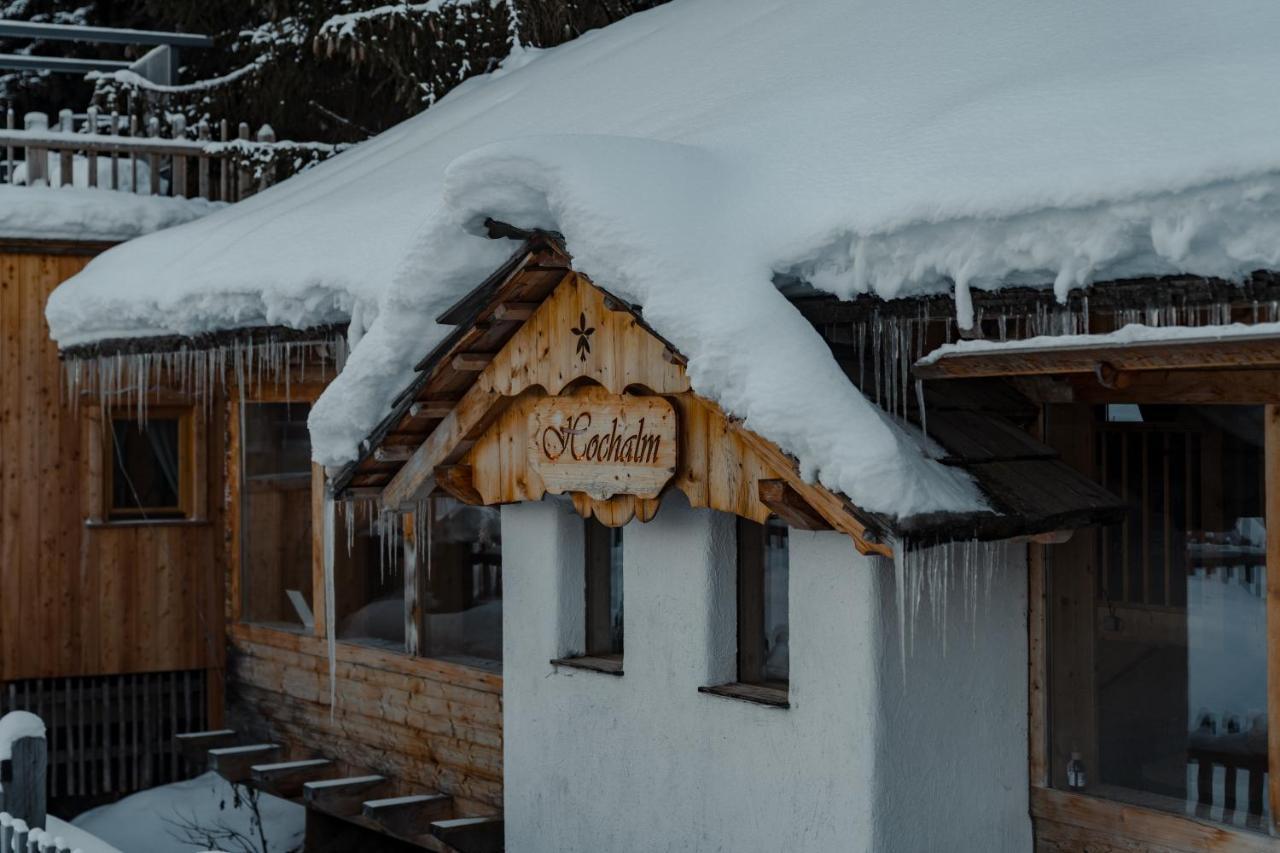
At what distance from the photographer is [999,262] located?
508 centimetres

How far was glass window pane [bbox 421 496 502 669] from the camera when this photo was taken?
9.11m

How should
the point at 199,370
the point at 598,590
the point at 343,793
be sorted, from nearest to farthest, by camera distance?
the point at 598,590
the point at 343,793
the point at 199,370

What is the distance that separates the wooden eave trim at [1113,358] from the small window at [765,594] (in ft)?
5.51

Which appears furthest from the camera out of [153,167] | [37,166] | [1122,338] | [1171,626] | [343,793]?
[153,167]

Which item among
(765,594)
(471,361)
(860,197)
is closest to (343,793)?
(765,594)

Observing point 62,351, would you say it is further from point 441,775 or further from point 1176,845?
point 1176,845

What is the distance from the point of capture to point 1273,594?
5.71 m

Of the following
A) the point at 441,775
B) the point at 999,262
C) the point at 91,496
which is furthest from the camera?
the point at 91,496

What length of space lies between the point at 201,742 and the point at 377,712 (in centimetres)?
153

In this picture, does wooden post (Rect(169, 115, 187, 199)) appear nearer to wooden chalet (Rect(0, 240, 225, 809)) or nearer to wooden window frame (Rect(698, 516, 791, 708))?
wooden chalet (Rect(0, 240, 225, 809))

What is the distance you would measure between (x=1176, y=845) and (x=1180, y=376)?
1.77 meters

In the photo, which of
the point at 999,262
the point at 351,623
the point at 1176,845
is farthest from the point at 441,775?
the point at 999,262

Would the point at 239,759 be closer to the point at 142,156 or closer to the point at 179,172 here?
the point at 179,172

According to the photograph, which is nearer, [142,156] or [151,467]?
[151,467]
